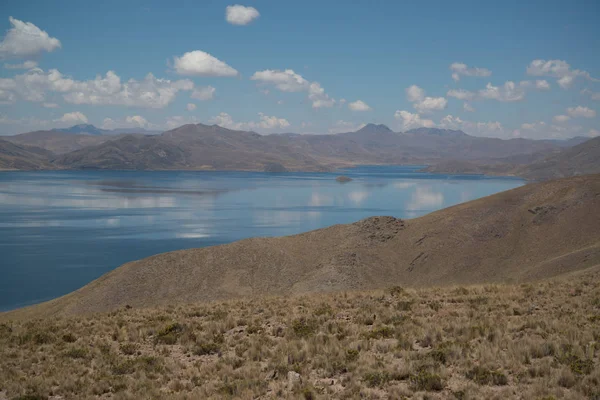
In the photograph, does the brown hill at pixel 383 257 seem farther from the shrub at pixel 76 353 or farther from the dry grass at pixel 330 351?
the shrub at pixel 76 353

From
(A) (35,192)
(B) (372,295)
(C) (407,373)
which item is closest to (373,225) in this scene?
Result: (B) (372,295)

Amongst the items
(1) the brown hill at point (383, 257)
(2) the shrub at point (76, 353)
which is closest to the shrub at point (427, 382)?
(2) the shrub at point (76, 353)

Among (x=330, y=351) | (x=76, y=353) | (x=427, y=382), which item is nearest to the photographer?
(x=427, y=382)

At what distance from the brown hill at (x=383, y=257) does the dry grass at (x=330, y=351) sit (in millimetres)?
20209

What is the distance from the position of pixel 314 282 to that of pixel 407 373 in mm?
30429

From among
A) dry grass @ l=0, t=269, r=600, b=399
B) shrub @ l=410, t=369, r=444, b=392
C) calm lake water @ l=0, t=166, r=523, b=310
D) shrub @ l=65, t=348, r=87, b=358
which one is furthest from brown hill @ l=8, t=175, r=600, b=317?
shrub @ l=410, t=369, r=444, b=392

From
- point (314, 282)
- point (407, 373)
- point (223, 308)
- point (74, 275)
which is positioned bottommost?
point (74, 275)

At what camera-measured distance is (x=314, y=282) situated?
4116cm

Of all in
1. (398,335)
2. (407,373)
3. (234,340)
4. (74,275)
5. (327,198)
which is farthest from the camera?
(327,198)

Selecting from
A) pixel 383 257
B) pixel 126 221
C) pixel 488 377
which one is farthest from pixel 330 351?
pixel 126 221

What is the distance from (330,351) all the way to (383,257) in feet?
113

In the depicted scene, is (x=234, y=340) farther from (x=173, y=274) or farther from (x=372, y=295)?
(x=173, y=274)

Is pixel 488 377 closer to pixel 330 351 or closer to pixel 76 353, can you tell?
pixel 330 351

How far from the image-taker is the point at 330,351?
42.0ft
